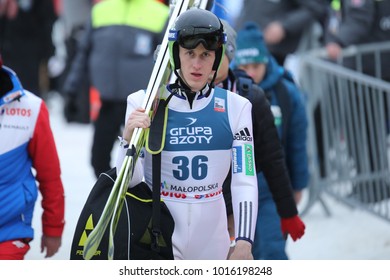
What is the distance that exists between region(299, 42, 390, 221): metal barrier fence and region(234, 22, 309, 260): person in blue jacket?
1631mm

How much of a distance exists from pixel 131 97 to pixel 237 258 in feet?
3.05

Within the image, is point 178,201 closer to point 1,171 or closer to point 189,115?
point 189,115

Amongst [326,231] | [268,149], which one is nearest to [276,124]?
[268,149]

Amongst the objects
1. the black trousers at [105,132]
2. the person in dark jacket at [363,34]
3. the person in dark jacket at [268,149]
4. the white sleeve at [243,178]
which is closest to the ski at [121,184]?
the white sleeve at [243,178]

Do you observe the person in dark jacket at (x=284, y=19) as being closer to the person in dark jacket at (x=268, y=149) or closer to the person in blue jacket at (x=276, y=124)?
the person in blue jacket at (x=276, y=124)

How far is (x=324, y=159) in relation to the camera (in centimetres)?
993

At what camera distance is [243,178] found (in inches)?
209

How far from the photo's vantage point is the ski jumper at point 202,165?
17.4 ft

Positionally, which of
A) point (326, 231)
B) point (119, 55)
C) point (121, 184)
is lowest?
point (326, 231)

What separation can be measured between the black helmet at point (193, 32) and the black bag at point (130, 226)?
2.10 feet

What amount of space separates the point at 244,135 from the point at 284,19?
5946 millimetres

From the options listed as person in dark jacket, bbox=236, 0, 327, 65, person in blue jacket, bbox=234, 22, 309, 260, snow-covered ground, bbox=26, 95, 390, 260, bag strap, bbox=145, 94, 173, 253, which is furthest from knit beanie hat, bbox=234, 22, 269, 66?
person in dark jacket, bbox=236, 0, 327, 65

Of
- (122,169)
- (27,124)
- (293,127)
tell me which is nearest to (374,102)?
(293,127)

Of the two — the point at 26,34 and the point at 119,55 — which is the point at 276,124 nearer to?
the point at 119,55
